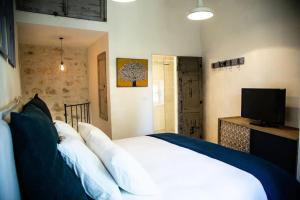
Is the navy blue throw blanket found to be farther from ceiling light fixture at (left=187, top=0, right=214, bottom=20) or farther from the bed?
ceiling light fixture at (left=187, top=0, right=214, bottom=20)

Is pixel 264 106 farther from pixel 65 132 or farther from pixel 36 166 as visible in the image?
pixel 36 166

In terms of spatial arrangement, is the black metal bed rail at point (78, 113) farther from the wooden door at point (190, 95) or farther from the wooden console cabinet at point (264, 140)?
the wooden console cabinet at point (264, 140)

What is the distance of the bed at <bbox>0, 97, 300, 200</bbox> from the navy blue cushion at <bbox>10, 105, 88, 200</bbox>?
49 millimetres

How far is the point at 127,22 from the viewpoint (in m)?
4.05

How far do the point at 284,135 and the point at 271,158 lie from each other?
0.40 metres

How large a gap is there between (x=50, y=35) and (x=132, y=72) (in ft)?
6.00

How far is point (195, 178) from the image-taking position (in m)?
1.47

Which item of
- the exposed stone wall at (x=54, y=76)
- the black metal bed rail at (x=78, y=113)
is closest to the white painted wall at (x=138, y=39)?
the black metal bed rail at (x=78, y=113)

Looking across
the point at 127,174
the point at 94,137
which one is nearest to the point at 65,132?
the point at 94,137

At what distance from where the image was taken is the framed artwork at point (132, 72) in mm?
4047

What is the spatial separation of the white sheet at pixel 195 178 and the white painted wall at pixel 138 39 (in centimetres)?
219

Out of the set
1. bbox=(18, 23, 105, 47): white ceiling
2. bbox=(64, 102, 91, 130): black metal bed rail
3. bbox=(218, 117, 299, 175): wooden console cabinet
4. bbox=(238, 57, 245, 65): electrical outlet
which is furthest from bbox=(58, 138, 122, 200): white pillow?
bbox=(64, 102, 91, 130): black metal bed rail

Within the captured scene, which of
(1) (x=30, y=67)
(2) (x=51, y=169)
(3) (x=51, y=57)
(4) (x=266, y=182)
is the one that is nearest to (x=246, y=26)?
(4) (x=266, y=182)

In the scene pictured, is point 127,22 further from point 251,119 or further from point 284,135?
point 284,135
